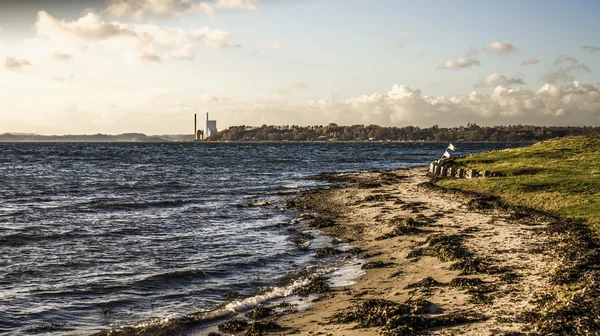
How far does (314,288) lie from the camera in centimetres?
1387

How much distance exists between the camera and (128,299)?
13.6 meters

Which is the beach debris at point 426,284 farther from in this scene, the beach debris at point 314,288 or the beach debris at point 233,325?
the beach debris at point 233,325

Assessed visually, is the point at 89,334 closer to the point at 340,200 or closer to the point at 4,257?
the point at 4,257

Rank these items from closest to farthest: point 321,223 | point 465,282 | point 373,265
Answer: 1. point 465,282
2. point 373,265
3. point 321,223

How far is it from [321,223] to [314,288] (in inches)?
430

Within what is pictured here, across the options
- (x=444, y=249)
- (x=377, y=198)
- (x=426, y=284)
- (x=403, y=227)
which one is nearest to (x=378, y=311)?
(x=426, y=284)

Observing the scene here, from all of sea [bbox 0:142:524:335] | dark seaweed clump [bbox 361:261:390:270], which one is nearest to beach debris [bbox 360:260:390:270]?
dark seaweed clump [bbox 361:261:390:270]

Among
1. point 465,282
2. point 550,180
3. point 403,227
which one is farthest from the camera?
point 550,180

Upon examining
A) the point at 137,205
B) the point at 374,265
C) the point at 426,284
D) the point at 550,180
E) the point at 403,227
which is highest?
the point at 550,180

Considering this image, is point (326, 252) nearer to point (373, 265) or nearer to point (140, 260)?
point (373, 265)

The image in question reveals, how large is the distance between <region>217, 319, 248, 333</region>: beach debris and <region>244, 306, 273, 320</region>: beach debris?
0.43 m

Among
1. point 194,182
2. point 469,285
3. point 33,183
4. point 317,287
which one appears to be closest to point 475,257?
point 469,285

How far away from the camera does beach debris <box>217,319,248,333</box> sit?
36.4 ft

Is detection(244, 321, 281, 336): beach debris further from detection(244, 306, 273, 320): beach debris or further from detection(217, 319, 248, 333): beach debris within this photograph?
detection(244, 306, 273, 320): beach debris
